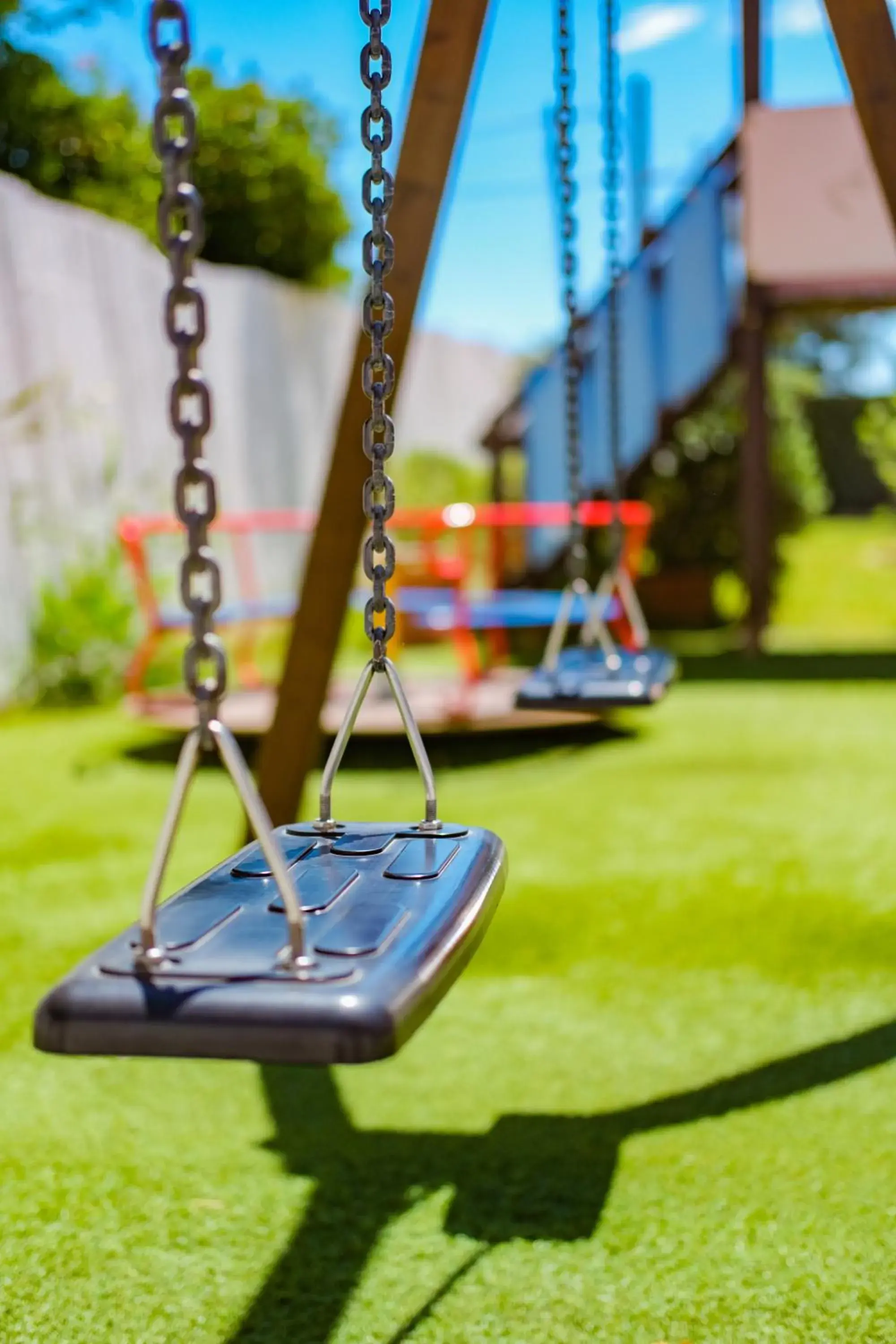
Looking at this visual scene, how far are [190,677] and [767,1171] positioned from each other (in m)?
1.32

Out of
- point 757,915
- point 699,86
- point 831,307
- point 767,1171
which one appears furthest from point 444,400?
point 767,1171

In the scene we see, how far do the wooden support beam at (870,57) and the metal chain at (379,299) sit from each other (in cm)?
113

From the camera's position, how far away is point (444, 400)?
15992 mm

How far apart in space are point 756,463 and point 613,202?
5.25m

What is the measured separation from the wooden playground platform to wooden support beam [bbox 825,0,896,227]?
259cm

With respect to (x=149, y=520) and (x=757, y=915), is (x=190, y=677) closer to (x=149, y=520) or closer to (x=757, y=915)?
(x=757, y=915)

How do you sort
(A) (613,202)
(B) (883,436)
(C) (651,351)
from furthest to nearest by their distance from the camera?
(C) (651,351) < (B) (883,436) < (A) (613,202)

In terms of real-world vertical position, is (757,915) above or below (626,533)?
below

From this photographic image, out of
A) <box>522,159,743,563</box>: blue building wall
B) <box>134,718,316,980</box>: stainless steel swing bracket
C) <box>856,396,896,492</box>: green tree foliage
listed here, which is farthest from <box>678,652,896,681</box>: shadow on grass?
<box>134,718,316,980</box>: stainless steel swing bracket

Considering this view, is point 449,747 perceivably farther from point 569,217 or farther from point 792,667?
point 569,217

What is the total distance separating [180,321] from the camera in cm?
96

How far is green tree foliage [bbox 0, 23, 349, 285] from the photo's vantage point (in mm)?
9328

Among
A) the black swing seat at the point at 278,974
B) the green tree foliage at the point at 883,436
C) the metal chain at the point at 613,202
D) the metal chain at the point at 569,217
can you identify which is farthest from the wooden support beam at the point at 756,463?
the black swing seat at the point at 278,974

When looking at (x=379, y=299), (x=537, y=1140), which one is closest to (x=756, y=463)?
(x=537, y=1140)
